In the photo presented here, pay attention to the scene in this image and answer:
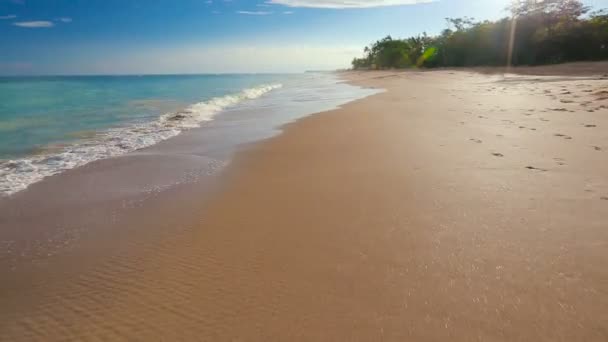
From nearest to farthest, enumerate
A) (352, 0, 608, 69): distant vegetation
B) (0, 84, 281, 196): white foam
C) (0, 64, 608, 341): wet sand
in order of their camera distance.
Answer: (0, 64, 608, 341): wet sand → (0, 84, 281, 196): white foam → (352, 0, 608, 69): distant vegetation

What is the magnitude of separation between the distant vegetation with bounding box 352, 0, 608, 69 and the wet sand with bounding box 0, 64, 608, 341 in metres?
34.0

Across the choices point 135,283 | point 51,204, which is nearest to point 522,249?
point 135,283

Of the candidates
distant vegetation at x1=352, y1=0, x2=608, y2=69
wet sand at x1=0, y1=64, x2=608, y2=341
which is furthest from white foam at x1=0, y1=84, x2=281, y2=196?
distant vegetation at x1=352, y1=0, x2=608, y2=69

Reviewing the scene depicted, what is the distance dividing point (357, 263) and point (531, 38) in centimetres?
3968

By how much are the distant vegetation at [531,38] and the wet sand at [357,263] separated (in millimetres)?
33985

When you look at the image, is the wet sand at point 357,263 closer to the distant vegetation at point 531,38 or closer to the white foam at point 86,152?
the white foam at point 86,152

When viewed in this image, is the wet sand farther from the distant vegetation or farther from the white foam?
the distant vegetation

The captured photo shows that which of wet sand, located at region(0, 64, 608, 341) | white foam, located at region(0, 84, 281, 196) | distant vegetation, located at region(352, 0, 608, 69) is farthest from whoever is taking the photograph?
distant vegetation, located at region(352, 0, 608, 69)

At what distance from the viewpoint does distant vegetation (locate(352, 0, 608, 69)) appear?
27906 millimetres

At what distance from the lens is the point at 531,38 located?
31578mm

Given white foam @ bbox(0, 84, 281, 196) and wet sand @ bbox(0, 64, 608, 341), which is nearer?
Answer: wet sand @ bbox(0, 64, 608, 341)

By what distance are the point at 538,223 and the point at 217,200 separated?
2881 mm

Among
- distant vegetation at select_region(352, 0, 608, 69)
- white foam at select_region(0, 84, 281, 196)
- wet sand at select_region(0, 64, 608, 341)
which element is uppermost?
distant vegetation at select_region(352, 0, 608, 69)

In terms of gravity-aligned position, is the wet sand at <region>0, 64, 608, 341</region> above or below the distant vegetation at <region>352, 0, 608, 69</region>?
below
